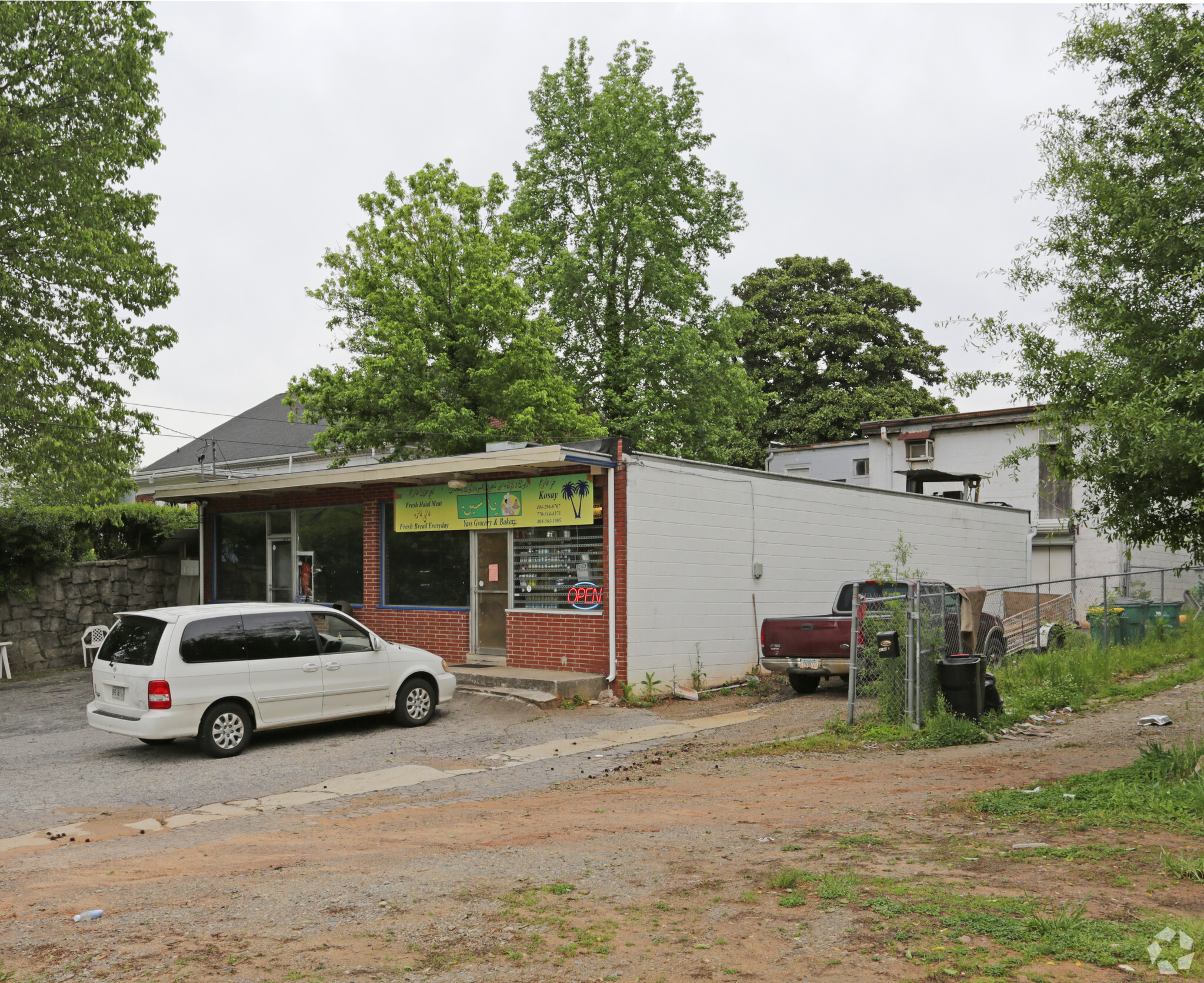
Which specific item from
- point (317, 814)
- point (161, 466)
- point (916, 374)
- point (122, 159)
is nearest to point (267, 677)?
point (317, 814)

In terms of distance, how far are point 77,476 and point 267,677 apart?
8.93 meters

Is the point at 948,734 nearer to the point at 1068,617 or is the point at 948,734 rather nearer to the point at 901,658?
the point at 901,658

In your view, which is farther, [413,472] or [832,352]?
[832,352]

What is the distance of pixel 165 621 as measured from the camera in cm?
1081

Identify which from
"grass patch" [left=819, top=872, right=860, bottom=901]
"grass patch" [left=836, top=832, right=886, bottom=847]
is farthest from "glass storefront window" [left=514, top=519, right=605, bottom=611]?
"grass patch" [left=819, top=872, right=860, bottom=901]

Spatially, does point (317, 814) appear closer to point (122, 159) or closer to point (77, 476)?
point (77, 476)

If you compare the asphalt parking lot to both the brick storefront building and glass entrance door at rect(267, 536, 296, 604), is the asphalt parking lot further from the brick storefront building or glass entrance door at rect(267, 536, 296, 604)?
glass entrance door at rect(267, 536, 296, 604)

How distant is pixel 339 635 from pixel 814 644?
6.89 m

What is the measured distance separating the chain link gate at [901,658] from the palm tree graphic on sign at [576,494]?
14.7 feet

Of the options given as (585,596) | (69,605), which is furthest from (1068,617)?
(69,605)

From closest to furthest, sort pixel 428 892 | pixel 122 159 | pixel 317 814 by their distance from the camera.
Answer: pixel 428 892, pixel 317 814, pixel 122 159

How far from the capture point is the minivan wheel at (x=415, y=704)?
12.6 metres

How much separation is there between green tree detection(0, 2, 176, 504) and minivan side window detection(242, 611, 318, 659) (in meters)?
8.55

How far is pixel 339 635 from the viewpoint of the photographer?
1220 cm
